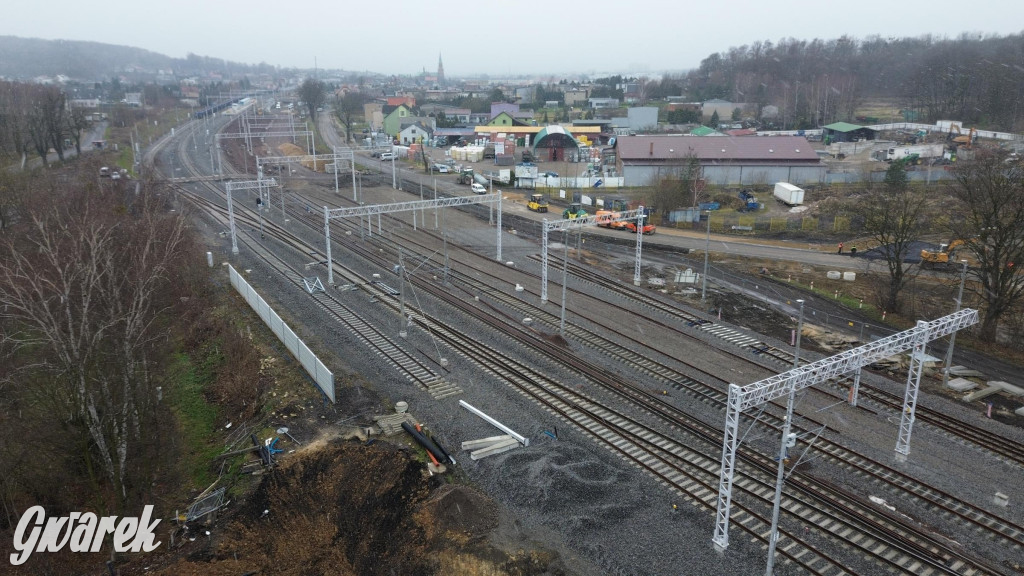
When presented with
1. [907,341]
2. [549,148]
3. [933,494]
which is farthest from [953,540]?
[549,148]

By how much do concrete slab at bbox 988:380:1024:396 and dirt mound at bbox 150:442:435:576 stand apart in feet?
56.5

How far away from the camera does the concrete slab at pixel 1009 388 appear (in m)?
19.0

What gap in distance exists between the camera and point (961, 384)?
19406mm

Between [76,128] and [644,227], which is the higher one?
[76,128]

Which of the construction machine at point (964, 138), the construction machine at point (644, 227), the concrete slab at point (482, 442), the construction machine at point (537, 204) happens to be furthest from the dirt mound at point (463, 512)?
the construction machine at point (964, 138)

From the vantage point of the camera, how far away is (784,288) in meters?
29.2

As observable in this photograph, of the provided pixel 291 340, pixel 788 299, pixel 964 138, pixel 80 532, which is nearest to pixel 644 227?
pixel 788 299

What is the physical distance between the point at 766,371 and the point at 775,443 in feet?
14.0

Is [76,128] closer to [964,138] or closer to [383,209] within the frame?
[383,209]

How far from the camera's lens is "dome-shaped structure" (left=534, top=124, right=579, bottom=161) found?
220ft

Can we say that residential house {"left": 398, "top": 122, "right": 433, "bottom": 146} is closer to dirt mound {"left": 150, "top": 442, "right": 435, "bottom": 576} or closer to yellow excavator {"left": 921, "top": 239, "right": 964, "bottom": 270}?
yellow excavator {"left": 921, "top": 239, "right": 964, "bottom": 270}

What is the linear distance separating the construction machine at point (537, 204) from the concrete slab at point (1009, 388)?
1178 inches

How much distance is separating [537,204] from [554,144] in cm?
2322

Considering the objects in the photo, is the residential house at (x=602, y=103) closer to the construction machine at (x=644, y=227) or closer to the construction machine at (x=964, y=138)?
the construction machine at (x=964, y=138)
